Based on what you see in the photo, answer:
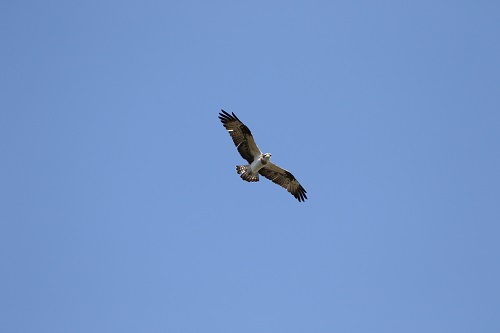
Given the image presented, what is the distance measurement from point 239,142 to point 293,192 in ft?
11.0

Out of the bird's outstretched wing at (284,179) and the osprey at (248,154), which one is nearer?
the osprey at (248,154)

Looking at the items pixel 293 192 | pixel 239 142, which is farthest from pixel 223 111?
pixel 293 192

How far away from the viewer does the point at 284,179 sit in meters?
34.9

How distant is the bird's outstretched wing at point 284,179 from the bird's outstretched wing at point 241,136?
0.85 m

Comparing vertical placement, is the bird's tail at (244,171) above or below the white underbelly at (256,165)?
below

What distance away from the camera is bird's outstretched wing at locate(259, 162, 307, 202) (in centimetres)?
3428

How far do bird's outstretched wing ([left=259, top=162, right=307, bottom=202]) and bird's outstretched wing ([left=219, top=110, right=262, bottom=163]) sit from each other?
0.85 meters

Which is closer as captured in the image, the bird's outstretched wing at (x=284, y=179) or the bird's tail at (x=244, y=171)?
the bird's tail at (x=244, y=171)

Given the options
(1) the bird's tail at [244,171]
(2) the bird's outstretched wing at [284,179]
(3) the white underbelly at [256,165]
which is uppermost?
(2) the bird's outstretched wing at [284,179]

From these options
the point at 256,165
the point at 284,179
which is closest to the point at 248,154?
the point at 256,165

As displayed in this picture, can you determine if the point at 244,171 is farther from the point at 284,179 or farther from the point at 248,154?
the point at 284,179

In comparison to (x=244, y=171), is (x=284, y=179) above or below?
above

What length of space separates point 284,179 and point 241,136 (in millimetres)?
2861

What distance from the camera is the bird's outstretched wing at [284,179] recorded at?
34281 millimetres
